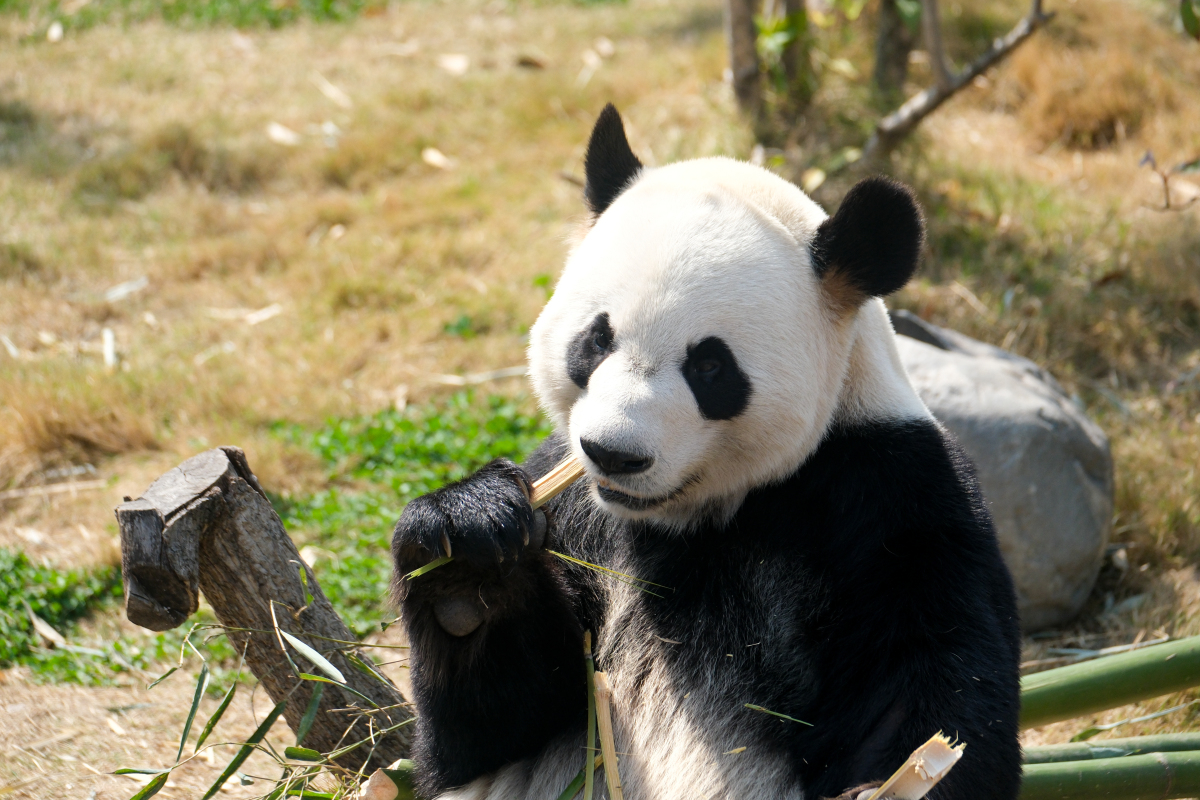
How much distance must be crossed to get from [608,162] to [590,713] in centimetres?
143

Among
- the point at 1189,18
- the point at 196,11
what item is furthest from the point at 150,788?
the point at 196,11

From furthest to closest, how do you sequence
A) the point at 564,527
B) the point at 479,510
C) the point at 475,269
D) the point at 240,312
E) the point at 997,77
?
the point at 997,77, the point at 475,269, the point at 240,312, the point at 564,527, the point at 479,510

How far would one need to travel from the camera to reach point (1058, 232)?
19.5ft

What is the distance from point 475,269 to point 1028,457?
378 cm

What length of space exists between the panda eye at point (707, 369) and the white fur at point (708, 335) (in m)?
0.04

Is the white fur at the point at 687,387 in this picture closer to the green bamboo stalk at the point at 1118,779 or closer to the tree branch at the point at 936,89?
the green bamboo stalk at the point at 1118,779

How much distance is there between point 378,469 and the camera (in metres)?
4.78

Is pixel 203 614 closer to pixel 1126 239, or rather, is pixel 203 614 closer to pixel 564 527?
pixel 564 527

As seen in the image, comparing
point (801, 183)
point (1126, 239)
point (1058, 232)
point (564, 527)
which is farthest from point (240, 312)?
point (1126, 239)

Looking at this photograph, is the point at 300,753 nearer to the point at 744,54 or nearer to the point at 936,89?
the point at 936,89

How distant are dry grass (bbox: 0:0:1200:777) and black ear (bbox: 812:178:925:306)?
79.8 inches

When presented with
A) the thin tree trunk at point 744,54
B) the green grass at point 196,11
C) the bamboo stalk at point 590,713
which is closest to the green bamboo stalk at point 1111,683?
the bamboo stalk at point 590,713

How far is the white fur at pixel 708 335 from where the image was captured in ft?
7.01

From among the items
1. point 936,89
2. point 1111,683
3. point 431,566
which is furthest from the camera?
point 936,89
